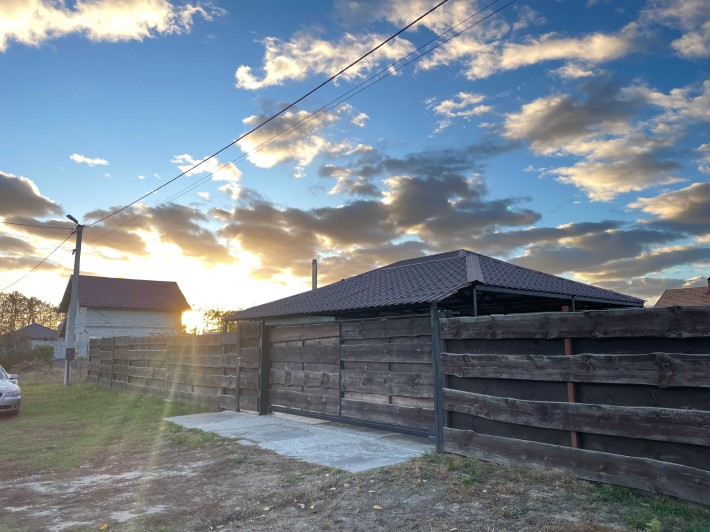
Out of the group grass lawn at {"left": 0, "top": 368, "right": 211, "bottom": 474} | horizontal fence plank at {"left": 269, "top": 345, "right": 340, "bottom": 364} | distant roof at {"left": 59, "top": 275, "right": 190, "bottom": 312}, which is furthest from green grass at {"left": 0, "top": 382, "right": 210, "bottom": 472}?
distant roof at {"left": 59, "top": 275, "right": 190, "bottom": 312}

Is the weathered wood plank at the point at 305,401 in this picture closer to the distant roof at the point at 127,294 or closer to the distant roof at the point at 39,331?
the distant roof at the point at 127,294

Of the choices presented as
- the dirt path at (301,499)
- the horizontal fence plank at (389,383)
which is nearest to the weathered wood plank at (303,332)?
the horizontal fence plank at (389,383)

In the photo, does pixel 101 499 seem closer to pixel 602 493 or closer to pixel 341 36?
pixel 602 493

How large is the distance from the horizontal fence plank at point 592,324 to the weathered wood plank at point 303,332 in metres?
3.46

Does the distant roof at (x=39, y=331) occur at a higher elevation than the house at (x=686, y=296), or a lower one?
lower

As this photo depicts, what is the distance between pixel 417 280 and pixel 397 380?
4069mm

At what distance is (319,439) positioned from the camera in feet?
27.5

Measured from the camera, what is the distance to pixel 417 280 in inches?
471

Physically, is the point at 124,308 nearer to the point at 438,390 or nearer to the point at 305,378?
the point at 305,378

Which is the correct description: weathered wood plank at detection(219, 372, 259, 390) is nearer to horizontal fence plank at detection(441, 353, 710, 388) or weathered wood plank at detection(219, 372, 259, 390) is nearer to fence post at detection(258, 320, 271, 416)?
fence post at detection(258, 320, 271, 416)

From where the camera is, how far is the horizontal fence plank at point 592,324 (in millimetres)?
4449

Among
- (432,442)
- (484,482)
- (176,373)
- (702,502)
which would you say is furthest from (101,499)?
(176,373)

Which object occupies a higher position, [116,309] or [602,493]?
[116,309]

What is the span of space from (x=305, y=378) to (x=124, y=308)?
110 ft
